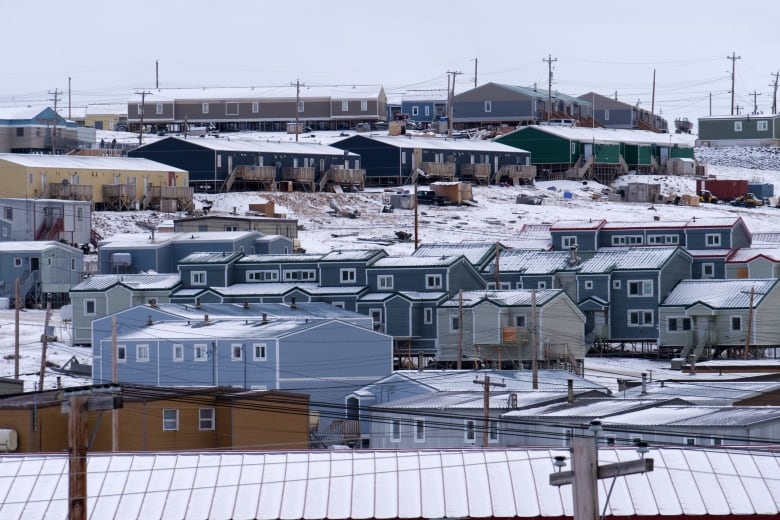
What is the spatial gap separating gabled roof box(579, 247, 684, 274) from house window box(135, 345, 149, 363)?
2373 cm

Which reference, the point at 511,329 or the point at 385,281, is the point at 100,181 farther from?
the point at 511,329

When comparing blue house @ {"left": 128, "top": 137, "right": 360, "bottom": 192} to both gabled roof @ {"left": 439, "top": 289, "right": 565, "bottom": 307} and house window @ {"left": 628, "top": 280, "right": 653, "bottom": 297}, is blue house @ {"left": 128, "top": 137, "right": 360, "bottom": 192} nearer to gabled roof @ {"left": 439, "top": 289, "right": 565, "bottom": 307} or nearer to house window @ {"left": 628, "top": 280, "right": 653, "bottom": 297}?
house window @ {"left": 628, "top": 280, "right": 653, "bottom": 297}

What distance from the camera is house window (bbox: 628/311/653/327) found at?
80.9m

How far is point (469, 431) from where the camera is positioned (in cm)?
5128

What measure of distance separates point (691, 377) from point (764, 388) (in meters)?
7.44

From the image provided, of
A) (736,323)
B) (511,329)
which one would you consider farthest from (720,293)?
(511,329)

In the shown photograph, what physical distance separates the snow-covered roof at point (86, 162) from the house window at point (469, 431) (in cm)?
5422

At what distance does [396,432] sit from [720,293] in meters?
29.1

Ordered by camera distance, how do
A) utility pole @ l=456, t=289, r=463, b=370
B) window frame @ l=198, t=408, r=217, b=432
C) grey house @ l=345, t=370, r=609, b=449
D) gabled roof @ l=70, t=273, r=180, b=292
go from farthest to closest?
gabled roof @ l=70, t=273, r=180, b=292 < utility pole @ l=456, t=289, r=463, b=370 < grey house @ l=345, t=370, r=609, b=449 < window frame @ l=198, t=408, r=217, b=432

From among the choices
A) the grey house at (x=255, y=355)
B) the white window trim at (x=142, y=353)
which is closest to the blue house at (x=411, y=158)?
the grey house at (x=255, y=355)

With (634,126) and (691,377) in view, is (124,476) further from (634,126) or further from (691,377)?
(634,126)

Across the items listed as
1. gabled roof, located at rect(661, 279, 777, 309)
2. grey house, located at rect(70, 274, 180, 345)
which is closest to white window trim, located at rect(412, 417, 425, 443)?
gabled roof, located at rect(661, 279, 777, 309)

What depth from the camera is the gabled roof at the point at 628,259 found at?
8188cm

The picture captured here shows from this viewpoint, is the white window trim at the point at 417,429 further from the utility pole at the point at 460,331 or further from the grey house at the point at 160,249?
the grey house at the point at 160,249
